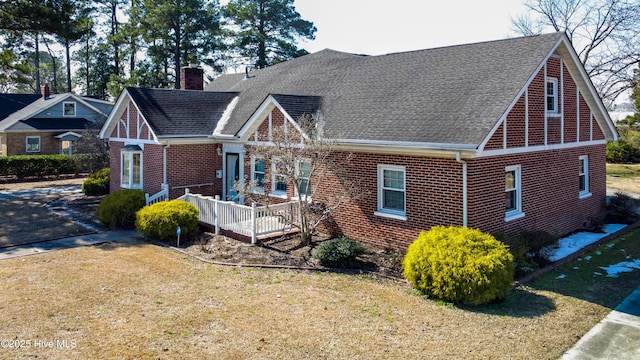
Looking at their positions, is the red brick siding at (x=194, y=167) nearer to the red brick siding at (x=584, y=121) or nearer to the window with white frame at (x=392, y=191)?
the window with white frame at (x=392, y=191)

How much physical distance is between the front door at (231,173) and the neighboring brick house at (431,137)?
0.07 metres

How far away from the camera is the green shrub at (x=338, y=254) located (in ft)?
40.0

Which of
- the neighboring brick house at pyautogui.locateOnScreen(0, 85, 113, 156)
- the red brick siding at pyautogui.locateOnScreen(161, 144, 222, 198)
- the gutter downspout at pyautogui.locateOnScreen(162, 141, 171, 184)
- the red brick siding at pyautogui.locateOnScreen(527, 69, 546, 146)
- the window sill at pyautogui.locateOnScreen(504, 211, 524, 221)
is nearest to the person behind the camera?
the window sill at pyautogui.locateOnScreen(504, 211, 524, 221)

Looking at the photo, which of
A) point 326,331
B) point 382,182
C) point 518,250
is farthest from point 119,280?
point 518,250

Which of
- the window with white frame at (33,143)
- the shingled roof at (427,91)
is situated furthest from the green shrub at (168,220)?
the window with white frame at (33,143)

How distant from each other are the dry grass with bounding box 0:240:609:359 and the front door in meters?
7.48

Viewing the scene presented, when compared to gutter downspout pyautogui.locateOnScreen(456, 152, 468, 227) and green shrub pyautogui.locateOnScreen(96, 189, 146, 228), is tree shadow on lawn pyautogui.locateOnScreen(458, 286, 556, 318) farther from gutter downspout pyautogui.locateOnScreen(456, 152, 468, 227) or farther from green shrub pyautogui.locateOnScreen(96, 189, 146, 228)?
green shrub pyautogui.locateOnScreen(96, 189, 146, 228)

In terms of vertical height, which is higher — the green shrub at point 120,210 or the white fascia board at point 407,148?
the white fascia board at point 407,148

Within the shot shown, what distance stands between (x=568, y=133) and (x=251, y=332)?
1272 cm

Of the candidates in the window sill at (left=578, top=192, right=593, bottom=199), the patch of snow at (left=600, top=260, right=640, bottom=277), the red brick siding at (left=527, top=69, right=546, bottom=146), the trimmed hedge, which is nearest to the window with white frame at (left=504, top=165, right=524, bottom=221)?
the red brick siding at (left=527, top=69, right=546, bottom=146)

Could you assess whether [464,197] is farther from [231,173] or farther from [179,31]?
[179,31]

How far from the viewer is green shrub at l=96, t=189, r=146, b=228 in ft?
55.8

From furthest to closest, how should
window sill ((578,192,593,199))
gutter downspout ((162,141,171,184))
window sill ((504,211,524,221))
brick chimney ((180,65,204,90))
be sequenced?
brick chimney ((180,65,204,90))
gutter downspout ((162,141,171,184))
window sill ((578,192,593,199))
window sill ((504,211,524,221))

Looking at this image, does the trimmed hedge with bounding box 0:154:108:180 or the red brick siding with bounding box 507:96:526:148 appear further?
the trimmed hedge with bounding box 0:154:108:180
